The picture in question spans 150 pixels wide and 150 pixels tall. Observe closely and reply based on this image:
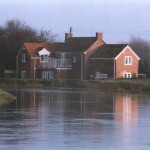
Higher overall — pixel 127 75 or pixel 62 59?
pixel 62 59

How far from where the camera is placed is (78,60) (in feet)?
316

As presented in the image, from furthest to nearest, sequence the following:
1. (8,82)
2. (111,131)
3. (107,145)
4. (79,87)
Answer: (8,82)
(79,87)
(111,131)
(107,145)

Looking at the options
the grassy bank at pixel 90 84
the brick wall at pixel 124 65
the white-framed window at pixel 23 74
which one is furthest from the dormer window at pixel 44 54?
the brick wall at pixel 124 65

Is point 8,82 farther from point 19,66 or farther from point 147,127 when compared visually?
point 147,127

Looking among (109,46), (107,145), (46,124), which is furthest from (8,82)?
(107,145)

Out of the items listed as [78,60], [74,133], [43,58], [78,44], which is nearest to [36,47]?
[43,58]

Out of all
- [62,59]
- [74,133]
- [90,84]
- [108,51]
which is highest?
[108,51]

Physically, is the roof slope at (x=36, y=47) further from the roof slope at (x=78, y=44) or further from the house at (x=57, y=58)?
the roof slope at (x=78, y=44)

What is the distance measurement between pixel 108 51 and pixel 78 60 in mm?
5484

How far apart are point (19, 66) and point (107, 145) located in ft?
274

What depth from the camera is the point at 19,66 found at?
327 feet

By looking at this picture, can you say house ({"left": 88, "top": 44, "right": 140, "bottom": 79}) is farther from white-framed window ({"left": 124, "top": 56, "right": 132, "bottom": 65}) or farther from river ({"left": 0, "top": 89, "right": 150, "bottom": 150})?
river ({"left": 0, "top": 89, "right": 150, "bottom": 150})

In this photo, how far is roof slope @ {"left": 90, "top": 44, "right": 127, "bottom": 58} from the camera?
9312cm

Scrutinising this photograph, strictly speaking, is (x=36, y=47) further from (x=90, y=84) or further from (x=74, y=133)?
(x=74, y=133)
